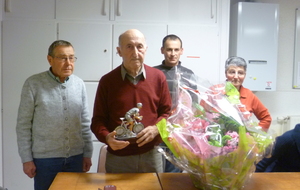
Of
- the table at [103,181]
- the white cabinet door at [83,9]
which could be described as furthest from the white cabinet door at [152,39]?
the table at [103,181]

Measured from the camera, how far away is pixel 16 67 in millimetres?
2818

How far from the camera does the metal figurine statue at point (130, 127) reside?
4.71ft

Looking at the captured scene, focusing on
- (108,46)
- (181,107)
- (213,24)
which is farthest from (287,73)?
(181,107)

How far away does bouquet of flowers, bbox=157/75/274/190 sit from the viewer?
104 cm

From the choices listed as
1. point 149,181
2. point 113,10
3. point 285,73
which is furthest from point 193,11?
point 149,181

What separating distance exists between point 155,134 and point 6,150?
1.98 metres

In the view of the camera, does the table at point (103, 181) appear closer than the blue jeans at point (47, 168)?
Yes

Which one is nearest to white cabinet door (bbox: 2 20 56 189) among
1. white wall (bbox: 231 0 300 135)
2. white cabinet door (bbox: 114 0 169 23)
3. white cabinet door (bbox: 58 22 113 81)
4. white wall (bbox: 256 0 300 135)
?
white cabinet door (bbox: 58 22 113 81)

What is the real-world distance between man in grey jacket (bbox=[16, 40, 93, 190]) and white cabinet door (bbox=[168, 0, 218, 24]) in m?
1.41

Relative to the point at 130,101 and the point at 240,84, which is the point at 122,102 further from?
the point at 240,84

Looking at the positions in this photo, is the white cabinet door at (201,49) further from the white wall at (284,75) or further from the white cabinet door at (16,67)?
the white cabinet door at (16,67)

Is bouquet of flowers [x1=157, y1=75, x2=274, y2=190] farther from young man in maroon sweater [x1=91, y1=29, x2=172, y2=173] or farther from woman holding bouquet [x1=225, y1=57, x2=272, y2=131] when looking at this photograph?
woman holding bouquet [x1=225, y1=57, x2=272, y2=131]

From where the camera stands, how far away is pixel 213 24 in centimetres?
296

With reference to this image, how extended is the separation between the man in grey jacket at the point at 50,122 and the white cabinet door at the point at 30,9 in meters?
1.15
